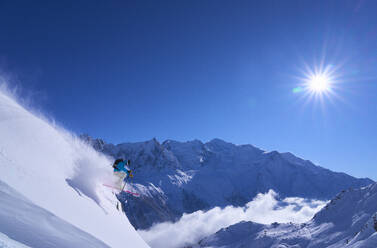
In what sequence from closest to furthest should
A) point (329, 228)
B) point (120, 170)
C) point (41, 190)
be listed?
1. point (41, 190)
2. point (120, 170)
3. point (329, 228)

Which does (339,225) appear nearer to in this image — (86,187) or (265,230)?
(265,230)

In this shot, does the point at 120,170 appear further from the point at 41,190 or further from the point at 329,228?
the point at 329,228

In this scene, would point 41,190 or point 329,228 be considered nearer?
point 41,190

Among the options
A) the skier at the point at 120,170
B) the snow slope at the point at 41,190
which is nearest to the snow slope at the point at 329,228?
the skier at the point at 120,170

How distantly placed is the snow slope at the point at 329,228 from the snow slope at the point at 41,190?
83.0 meters

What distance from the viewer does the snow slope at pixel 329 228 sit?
8894cm

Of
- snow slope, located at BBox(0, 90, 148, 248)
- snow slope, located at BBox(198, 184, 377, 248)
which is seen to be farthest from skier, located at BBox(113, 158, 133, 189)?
snow slope, located at BBox(198, 184, 377, 248)

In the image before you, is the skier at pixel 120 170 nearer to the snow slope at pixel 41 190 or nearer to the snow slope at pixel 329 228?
the snow slope at pixel 41 190

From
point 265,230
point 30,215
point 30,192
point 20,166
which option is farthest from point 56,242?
point 265,230

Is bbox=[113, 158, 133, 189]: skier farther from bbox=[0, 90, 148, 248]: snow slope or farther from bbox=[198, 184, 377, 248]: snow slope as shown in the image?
bbox=[198, 184, 377, 248]: snow slope

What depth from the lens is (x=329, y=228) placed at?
10781 centimetres

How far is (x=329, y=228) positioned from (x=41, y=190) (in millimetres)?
135650

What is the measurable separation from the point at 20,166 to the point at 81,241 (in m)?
3.60

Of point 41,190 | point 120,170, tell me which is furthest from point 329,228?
point 41,190
